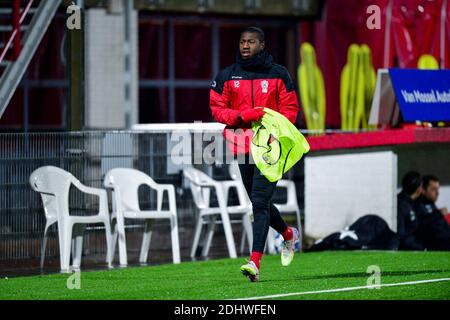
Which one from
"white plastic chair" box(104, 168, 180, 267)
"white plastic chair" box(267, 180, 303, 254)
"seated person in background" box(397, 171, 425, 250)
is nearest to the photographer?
"white plastic chair" box(104, 168, 180, 267)

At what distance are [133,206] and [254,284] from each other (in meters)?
5.23

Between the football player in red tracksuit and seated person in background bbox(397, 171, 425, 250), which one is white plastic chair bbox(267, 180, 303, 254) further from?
the football player in red tracksuit

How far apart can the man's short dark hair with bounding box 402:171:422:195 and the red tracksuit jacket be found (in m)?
5.20

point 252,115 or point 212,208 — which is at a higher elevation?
point 252,115

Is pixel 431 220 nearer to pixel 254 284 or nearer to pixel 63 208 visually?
pixel 63 208

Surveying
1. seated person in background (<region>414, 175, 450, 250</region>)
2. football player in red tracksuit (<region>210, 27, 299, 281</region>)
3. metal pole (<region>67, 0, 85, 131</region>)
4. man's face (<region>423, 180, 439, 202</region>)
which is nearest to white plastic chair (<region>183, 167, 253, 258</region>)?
metal pole (<region>67, 0, 85, 131</region>)

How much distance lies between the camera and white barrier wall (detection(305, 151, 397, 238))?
59.3ft

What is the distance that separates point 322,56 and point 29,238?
37.8 ft

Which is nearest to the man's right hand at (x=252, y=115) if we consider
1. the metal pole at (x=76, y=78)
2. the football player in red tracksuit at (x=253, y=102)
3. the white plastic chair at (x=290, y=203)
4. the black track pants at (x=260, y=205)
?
the football player in red tracksuit at (x=253, y=102)

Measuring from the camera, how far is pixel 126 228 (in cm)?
1783

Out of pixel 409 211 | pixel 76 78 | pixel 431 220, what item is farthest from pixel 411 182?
pixel 76 78

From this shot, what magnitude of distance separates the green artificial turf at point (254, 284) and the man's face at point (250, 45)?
2.02 m

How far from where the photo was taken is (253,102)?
489 inches

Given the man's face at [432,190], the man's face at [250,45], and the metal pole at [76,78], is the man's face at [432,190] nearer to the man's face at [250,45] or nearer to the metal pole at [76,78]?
the metal pole at [76,78]
